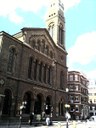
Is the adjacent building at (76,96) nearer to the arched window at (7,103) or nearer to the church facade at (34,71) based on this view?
the church facade at (34,71)

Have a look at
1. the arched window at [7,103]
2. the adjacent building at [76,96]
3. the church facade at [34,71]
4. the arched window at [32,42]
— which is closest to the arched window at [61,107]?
the church facade at [34,71]

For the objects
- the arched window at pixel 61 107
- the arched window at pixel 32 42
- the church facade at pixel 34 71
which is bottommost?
the arched window at pixel 61 107

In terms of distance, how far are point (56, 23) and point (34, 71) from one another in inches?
684

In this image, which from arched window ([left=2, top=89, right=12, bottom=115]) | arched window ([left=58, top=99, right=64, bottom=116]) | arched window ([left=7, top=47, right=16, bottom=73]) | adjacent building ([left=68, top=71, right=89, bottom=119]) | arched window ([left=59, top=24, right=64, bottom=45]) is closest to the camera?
arched window ([left=2, top=89, right=12, bottom=115])

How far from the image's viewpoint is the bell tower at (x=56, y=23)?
48.8 metres

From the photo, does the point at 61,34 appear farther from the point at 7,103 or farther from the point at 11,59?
the point at 7,103

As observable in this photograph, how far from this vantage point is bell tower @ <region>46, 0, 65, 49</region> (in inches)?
1922

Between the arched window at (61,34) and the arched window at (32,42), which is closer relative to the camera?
the arched window at (32,42)

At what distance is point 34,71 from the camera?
37.9 metres

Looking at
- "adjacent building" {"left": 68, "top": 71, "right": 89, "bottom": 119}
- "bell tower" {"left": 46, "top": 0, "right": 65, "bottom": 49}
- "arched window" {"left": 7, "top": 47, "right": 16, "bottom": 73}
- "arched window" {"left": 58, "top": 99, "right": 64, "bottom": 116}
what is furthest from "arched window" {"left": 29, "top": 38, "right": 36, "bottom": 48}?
"adjacent building" {"left": 68, "top": 71, "right": 89, "bottom": 119}

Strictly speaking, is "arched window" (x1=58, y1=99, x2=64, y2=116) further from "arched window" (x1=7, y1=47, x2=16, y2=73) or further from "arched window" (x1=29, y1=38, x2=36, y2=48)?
"arched window" (x1=7, y1=47, x2=16, y2=73)

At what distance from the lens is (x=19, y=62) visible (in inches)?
1353

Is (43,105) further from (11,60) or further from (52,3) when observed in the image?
(52,3)

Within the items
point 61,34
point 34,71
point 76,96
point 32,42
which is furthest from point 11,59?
point 76,96
